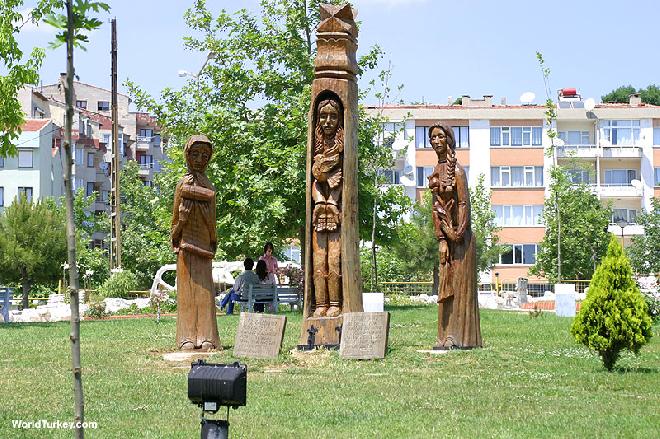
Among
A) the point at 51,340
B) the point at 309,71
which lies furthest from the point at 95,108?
the point at 51,340

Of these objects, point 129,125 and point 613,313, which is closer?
point 613,313

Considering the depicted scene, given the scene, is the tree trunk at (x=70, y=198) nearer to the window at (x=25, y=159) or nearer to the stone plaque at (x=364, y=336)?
the stone plaque at (x=364, y=336)

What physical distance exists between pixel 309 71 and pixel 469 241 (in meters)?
17.1

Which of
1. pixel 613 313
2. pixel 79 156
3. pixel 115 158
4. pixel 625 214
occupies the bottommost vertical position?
pixel 613 313

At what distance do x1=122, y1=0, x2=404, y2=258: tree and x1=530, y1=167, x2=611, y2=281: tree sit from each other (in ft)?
78.4

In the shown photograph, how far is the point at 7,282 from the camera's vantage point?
170 feet

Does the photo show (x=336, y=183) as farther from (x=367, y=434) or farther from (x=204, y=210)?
(x=367, y=434)

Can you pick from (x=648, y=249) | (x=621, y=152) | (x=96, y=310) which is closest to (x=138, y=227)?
(x=648, y=249)

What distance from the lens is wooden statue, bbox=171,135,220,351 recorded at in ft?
54.0

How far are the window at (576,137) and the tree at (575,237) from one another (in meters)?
10.8

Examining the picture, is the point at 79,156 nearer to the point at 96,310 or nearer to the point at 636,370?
the point at 96,310

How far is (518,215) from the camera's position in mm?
67125

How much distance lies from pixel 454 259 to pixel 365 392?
469 cm

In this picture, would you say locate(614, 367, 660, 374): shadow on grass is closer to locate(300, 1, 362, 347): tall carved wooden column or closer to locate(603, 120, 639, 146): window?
locate(300, 1, 362, 347): tall carved wooden column
